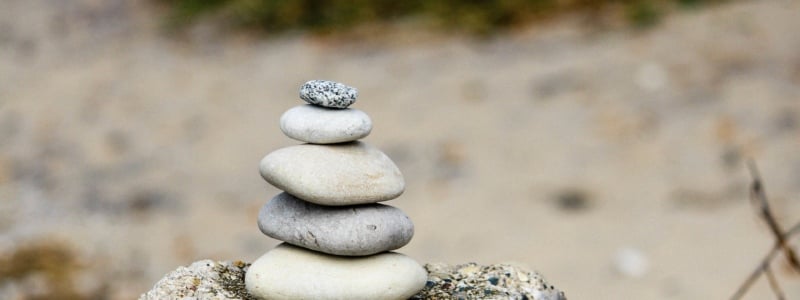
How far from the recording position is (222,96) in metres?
8.85

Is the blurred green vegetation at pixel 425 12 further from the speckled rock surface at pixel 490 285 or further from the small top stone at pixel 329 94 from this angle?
the small top stone at pixel 329 94

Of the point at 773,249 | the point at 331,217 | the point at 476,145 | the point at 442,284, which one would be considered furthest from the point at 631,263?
the point at 773,249

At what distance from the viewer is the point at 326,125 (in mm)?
2723

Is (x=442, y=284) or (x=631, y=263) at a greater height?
(x=442, y=284)

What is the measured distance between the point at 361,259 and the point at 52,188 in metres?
6.01

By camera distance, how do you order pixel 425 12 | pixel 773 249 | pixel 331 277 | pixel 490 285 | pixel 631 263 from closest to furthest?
pixel 773 249, pixel 331 277, pixel 490 285, pixel 631 263, pixel 425 12

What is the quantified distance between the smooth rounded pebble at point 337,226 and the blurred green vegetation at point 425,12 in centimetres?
655

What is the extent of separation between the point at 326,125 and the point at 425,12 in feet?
22.8

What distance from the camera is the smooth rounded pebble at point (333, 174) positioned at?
8.66ft

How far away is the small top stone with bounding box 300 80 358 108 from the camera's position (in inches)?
107

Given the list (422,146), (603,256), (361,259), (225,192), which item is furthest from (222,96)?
(361,259)

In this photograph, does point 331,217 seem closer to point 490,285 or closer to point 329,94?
point 329,94

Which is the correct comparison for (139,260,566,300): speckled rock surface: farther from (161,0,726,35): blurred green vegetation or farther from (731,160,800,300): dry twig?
(161,0,726,35): blurred green vegetation

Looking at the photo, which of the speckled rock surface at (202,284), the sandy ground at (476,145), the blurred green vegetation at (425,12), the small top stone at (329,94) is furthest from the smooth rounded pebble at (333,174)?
the blurred green vegetation at (425,12)
